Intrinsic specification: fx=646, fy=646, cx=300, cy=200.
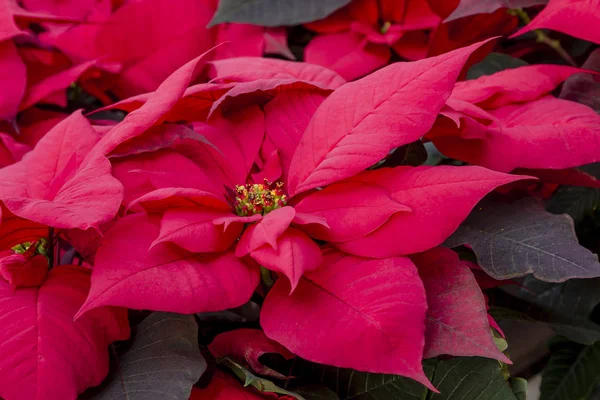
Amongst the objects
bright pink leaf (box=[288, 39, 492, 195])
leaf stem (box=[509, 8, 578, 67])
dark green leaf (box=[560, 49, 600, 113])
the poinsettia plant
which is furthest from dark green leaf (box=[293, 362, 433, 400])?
leaf stem (box=[509, 8, 578, 67])

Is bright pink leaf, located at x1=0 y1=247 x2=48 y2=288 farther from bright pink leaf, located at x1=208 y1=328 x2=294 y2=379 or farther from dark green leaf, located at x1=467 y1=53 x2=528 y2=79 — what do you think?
dark green leaf, located at x1=467 y1=53 x2=528 y2=79

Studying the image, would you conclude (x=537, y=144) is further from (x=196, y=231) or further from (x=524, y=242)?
(x=196, y=231)

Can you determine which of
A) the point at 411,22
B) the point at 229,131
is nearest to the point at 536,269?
the point at 229,131

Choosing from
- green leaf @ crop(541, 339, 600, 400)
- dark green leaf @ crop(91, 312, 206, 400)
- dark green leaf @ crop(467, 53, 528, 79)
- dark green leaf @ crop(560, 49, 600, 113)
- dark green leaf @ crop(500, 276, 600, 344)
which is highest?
dark green leaf @ crop(560, 49, 600, 113)

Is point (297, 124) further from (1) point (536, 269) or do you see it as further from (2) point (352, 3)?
(2) point (352, 3)

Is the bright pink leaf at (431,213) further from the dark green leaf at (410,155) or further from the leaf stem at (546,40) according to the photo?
the leaf stem at (546,40)

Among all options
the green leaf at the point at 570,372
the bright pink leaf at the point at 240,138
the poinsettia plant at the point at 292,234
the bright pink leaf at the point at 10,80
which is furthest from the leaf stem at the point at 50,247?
the green leaf at the point at 570,372
